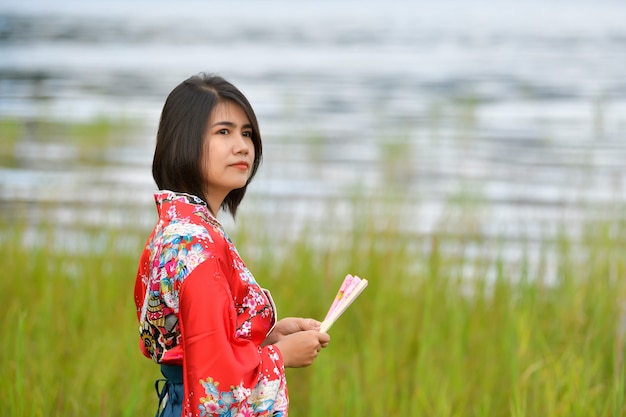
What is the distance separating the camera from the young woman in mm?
1755

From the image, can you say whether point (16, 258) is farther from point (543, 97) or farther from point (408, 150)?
point (543, 97)

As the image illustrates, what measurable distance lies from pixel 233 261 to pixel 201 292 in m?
0.14

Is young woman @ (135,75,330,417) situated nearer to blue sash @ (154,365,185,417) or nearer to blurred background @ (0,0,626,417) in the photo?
blue sash @ (154,365,185,417)

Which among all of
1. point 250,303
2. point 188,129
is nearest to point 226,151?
point 188,129

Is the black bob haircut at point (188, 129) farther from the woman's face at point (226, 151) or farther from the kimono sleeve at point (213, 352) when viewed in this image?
the kimono sleeve at point (213, 352)

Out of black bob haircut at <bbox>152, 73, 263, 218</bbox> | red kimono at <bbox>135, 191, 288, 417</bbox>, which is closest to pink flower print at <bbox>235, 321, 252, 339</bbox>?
red kimono at <bbox>135, 191, 288, 417</bbox>

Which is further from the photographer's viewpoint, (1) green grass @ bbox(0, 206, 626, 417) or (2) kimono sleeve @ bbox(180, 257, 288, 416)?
(1) green grass @ bbox(0, 206, 626, 417)

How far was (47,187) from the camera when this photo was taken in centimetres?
616

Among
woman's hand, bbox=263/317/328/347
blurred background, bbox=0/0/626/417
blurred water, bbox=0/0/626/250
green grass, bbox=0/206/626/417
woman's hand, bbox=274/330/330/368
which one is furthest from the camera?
blurred water, bbox=0/0/626/250

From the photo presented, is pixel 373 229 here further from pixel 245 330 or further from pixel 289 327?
pixel 245 330

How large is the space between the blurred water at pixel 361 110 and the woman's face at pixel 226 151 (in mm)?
3158

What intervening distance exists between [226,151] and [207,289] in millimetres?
320

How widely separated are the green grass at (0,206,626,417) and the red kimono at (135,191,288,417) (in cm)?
76

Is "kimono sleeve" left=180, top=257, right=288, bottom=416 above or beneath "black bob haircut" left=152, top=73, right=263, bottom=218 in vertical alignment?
beneath
